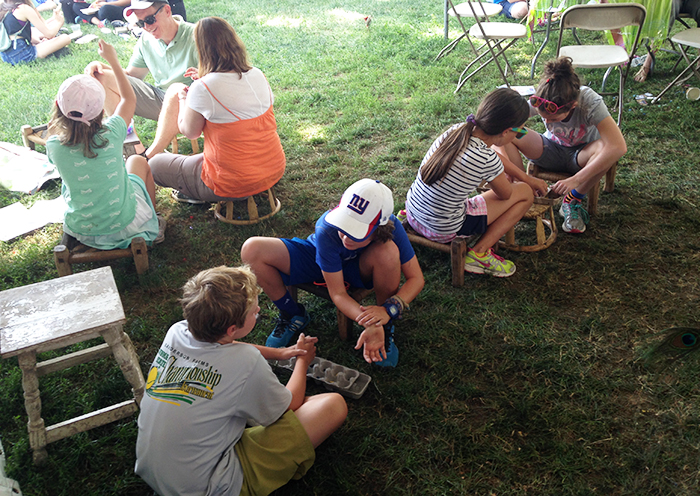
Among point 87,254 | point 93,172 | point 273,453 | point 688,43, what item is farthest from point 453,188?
point 688,43

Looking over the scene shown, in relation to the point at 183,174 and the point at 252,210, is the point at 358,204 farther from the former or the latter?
the point at 183,174

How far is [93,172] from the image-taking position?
2.99 m

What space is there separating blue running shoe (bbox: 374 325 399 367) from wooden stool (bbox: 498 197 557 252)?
3.90ft

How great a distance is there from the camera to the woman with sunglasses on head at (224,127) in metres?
3.26

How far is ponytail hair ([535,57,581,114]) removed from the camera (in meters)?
3.14

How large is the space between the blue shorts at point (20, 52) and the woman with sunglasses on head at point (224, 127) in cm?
522

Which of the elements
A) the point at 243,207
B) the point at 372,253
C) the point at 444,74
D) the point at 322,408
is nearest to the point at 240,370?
the point at 322,408

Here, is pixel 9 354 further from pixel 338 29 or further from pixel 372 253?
pixel 338 29

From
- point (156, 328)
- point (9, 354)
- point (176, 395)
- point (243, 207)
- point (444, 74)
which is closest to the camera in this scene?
point (176, 395)

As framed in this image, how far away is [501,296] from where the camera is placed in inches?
118

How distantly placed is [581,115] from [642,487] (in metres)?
2.31

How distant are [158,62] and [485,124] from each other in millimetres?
3170

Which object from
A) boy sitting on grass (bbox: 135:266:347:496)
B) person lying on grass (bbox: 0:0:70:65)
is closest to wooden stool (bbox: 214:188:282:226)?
boy sitting on grass (bbox: 135:266:347:496)

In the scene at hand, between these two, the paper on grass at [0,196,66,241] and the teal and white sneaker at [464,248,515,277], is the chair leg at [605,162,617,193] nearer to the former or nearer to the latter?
the teal and white sneaker at [464,248,515,277]
